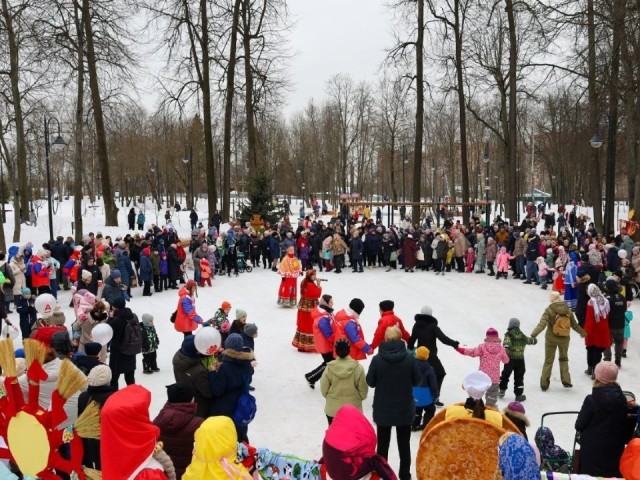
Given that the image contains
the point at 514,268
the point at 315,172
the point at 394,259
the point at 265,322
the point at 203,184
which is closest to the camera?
the point at 265,322

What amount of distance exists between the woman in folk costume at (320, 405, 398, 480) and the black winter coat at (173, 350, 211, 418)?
7.23ft

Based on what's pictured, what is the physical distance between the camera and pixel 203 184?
7662cm

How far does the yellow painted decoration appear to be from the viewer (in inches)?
195

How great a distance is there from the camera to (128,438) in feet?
13.2

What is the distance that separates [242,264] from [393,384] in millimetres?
15225

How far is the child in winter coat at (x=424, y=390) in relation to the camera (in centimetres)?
702

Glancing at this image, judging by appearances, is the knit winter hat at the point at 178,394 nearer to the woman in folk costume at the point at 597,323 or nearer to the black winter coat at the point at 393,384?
the black winter coat at the point at 393,384

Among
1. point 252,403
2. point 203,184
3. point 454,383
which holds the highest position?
point 203,184

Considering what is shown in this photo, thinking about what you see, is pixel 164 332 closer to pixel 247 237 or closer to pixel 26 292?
pixel 26 292

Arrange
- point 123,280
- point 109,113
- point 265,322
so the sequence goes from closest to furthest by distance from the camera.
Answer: point 265,322, point 123,280, point 109,113

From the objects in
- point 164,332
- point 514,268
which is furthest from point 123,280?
point 514,268

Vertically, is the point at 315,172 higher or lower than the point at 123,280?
higher

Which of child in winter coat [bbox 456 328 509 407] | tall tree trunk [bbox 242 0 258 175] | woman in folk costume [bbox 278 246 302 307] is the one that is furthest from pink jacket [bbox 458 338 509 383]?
tall tree trunk [bbox 242 0 258 175]

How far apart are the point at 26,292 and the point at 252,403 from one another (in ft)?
24.4
